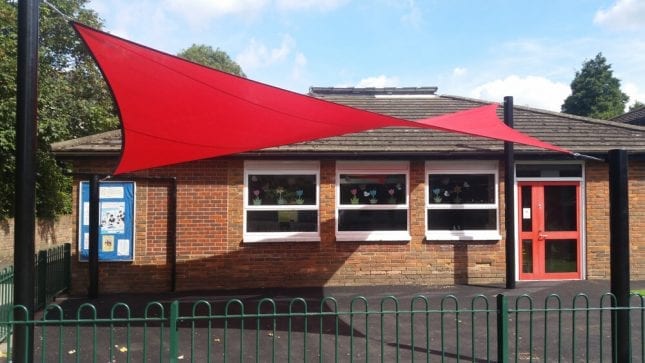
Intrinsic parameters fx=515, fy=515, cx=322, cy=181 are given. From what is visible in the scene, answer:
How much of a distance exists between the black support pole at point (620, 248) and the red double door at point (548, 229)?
212 inches

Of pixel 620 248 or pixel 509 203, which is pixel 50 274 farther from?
pixel 620 248

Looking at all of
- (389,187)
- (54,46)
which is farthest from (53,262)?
(54,46)

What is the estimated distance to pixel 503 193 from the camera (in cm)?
1061

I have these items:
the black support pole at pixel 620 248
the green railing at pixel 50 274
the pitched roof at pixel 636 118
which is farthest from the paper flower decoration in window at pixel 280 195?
the pitched roof at pixel 636 118

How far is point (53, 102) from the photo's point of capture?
53.6 ft

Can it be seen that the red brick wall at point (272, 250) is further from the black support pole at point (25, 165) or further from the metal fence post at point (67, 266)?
the black support pole at point (25, 165)

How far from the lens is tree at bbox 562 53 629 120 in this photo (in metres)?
42.0

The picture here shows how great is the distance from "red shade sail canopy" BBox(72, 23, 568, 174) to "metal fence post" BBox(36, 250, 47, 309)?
117 inches

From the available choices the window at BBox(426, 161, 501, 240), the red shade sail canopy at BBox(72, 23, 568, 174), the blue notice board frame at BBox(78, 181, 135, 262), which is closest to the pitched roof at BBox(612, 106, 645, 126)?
the window at BBox(426, 161, 501, 240)

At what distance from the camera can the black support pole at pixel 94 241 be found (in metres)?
8.95

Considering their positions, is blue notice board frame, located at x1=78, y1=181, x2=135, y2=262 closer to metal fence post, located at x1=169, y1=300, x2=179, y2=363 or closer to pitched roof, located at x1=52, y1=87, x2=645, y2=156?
pitched roof, located at x1=52, y1=87, x2=645, y2=156

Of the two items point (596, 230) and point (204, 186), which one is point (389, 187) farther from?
point (596, 230)

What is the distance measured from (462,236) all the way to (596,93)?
126 feet

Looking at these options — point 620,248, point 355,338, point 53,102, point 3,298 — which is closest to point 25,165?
point 3,298
